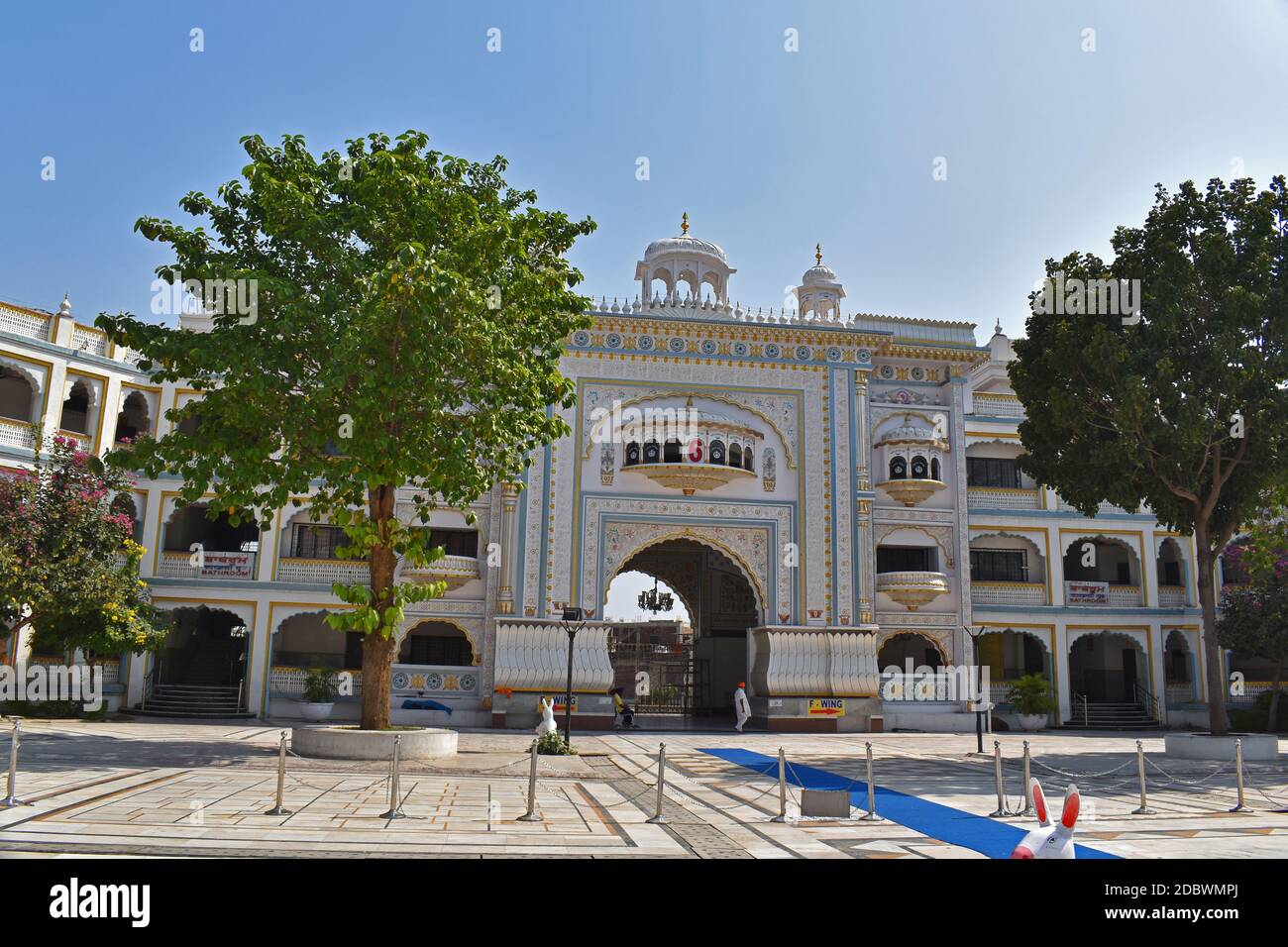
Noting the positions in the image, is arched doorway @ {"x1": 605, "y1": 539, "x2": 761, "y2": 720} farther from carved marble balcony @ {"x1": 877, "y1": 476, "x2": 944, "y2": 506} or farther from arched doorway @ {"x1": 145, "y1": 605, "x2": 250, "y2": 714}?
arched doorway @ {"x1": 145, "y1": 605, "x2": 250, "y2": 714}

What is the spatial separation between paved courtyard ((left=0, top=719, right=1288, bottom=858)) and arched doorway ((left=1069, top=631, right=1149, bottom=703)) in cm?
1412

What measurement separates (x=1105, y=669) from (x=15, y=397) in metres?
32.5

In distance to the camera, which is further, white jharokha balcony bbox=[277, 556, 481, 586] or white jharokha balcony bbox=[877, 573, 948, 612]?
white jharokha balcony bbox=[877, 573, 948, 612]

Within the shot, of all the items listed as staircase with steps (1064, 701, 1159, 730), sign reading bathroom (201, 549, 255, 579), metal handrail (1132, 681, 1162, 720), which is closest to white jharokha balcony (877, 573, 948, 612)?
staircase with steps (1064, 701, 1159, 730)

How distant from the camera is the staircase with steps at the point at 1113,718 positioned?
28344mm

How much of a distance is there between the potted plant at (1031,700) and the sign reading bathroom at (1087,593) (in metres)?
3.16

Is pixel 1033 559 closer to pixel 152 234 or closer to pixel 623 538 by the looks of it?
pixel 623 538

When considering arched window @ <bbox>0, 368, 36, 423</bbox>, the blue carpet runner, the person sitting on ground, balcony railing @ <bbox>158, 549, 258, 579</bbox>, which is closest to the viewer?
the blue carpet runner

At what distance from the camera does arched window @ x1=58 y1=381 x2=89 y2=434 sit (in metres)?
25.8

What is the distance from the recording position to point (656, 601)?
111 feet

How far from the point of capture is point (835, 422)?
88.9ft

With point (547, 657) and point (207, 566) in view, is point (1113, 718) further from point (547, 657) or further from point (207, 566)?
point (207, 566)

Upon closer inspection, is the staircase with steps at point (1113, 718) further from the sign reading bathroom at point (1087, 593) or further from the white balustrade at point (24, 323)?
the white balustrade at point (24, 323)

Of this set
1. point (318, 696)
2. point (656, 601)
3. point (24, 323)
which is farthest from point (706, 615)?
point (24, 323)
